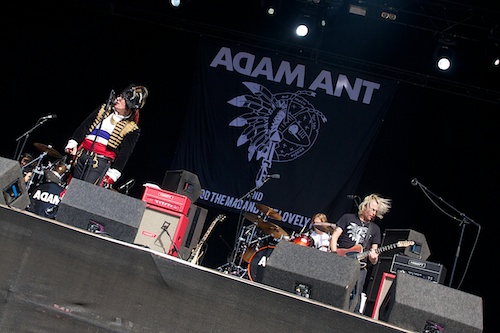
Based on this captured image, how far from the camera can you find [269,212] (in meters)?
9.12

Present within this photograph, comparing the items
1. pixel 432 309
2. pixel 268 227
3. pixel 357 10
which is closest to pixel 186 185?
pixel 268 227

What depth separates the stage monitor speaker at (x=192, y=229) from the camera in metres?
8.20

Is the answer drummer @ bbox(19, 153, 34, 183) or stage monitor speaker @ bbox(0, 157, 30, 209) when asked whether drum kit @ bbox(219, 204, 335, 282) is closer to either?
drummer @ bbox(19, 153, 34, 183)

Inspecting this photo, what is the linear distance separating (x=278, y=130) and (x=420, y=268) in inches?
162

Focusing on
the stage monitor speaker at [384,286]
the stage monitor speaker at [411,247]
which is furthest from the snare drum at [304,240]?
the stage monitor speaker at [384,286]

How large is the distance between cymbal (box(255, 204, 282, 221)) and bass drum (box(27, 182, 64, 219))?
2758 mm

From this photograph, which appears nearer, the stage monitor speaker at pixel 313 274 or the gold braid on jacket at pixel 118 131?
the stage monitor speaker at pixel 313 274

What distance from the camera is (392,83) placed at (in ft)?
33.0

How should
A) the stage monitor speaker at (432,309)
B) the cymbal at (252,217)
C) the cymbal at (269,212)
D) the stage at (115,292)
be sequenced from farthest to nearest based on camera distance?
the cymbal at (269,212) < the cymbal at (252,217) < the stage monitor speaker at (432,309) < the stage at (115,292)

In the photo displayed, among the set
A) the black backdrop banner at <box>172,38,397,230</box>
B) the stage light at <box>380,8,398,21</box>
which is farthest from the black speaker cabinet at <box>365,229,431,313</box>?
the stage light at <box>380,8,398,21</box>

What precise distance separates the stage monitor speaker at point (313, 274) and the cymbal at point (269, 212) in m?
5.39

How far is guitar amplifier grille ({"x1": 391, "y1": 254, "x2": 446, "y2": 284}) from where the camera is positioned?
652 centimetres

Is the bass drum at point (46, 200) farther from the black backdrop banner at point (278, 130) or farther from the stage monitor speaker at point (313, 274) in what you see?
the stage monitor speaker at point (313, 274)

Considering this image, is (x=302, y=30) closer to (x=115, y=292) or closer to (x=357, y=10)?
(x=357, y=10)
